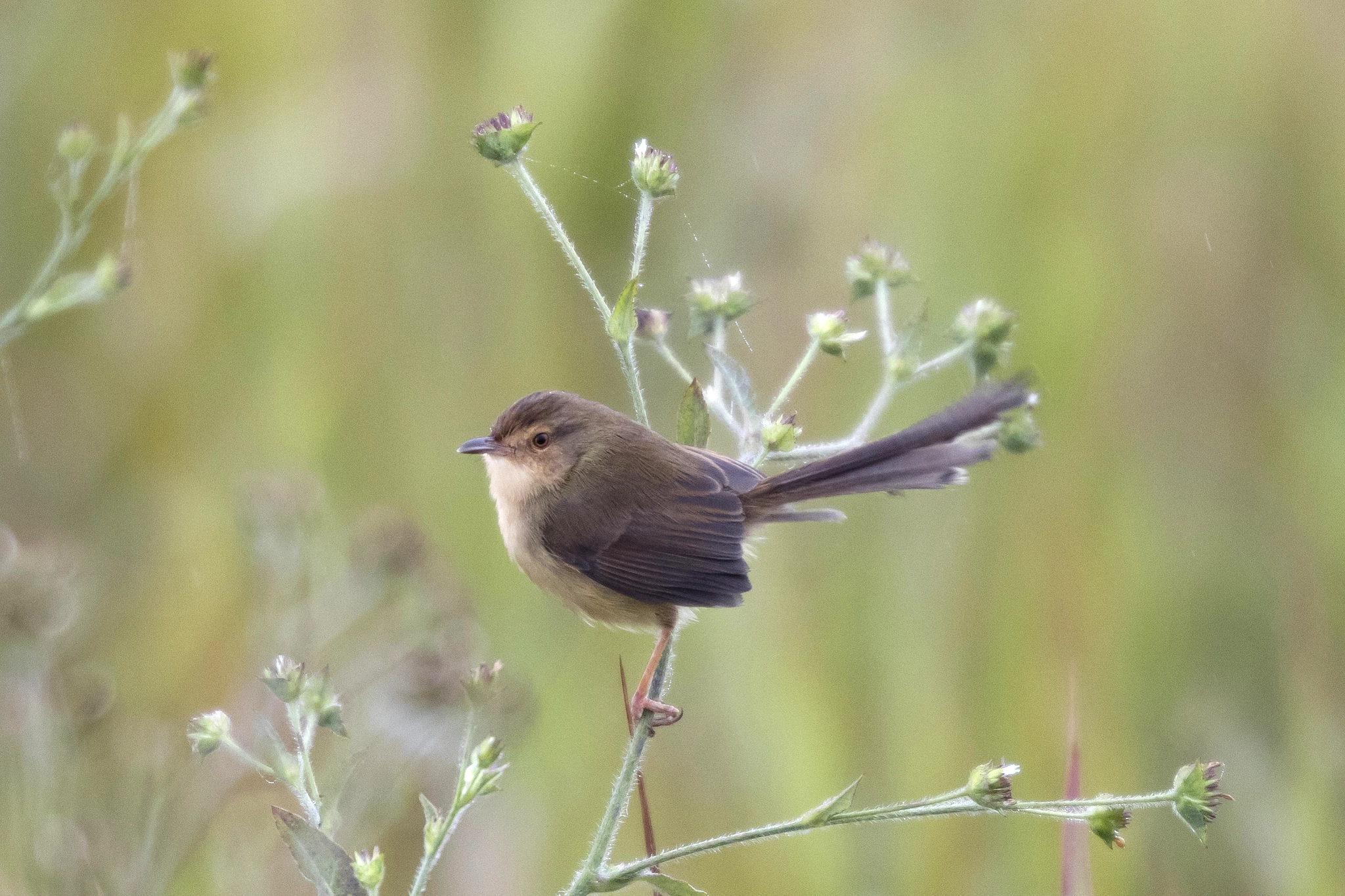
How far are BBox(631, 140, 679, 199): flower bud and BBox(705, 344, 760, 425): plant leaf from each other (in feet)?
0.75

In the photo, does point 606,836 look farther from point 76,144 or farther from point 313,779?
point 76,144

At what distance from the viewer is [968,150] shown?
9.70ft

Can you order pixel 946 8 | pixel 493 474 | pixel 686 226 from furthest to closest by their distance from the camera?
pixel 946 8 < pixel 686 226 < pixel 493 474

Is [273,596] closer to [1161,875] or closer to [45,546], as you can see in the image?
[45,546]

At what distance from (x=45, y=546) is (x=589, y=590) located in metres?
0.86

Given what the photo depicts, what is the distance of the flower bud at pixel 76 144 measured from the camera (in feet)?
5.53

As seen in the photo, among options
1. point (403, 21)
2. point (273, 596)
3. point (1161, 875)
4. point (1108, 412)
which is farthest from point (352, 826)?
point (403, 21)

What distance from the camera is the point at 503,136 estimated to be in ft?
5.13

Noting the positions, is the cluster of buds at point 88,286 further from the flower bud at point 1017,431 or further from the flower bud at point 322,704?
the flower bud at point 1017,431

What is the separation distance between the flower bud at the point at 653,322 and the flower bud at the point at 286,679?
70 centimetres

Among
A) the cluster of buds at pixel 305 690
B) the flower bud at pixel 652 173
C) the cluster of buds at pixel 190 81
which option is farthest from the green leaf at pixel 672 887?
the cluster of buds at pixel 190 81

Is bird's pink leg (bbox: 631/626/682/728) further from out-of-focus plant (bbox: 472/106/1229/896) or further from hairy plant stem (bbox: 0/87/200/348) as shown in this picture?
hairy plant stem (bbox: 0/87/200/348)

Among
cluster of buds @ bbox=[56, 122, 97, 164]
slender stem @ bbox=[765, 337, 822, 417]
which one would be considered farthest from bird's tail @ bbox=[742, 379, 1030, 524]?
cluster of buds @ bbox=[56, 122, 97, 164]

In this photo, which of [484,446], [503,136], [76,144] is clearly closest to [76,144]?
[76,144]
